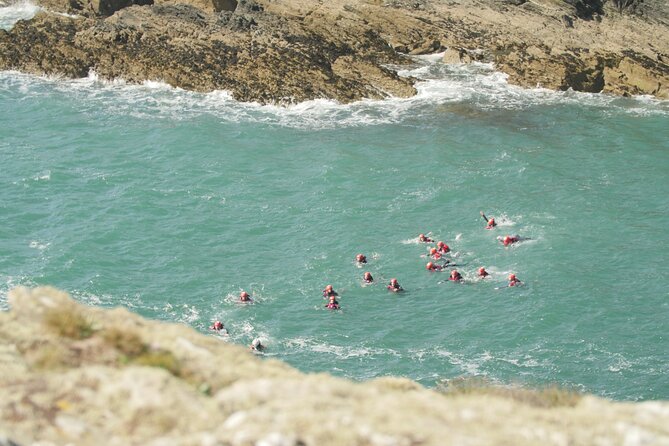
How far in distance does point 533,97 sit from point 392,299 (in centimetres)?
3392

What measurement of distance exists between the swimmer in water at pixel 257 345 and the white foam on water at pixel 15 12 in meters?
59.8

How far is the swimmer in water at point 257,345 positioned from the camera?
36.6 meters

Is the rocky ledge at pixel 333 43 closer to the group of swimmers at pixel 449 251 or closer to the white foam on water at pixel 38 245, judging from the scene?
the group of swimmers at pixel 449 251

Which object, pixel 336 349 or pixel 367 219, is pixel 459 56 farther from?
pixel 336 349

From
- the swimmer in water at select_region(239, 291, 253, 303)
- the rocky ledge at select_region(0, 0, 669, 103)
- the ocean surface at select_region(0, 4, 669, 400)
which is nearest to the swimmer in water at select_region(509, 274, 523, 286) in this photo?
the ocean surface at select_region(0, 4, 669, 400)

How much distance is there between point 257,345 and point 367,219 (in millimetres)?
14473

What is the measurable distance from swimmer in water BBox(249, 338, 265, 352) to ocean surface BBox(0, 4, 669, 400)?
438mm

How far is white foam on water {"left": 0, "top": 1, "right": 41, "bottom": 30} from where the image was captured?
280 ft

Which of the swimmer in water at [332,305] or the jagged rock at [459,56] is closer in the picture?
the swimmer in water at [332,305]

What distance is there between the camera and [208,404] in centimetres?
1403

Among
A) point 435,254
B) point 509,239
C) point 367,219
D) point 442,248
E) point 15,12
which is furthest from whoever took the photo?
point 15,12

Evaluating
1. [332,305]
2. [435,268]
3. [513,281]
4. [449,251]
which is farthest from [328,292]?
[513,281]

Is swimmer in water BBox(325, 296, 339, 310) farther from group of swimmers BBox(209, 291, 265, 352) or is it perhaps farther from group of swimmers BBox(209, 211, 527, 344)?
group of swimmers BBox(209, 291, 265, 352)

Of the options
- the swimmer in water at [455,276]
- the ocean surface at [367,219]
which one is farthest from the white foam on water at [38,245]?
the swimmer in water at [455,276]
